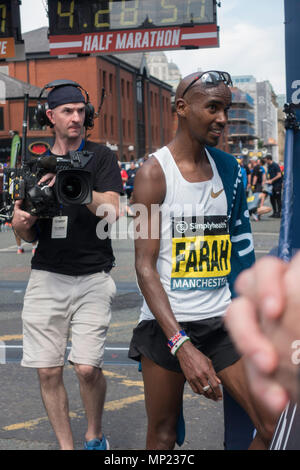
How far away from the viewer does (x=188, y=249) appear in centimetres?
303

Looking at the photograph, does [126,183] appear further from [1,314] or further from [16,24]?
[1,314]

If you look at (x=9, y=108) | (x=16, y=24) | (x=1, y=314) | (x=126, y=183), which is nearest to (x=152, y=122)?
(x=9, y=108)

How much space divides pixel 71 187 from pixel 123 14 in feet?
31.2

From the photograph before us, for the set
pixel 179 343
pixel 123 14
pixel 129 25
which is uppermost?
pixel 123 14

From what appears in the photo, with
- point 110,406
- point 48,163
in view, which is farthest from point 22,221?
point 110,406

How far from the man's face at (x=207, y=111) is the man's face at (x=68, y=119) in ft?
3.28

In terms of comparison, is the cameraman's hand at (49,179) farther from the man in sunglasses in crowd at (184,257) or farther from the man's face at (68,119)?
the man in sunglasses in crowd at (184,257)

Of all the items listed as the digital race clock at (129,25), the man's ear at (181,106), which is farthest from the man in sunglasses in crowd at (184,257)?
the digital race clock at (129,25)

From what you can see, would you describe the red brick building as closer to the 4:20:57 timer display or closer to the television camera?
the 4:20:57 timer display

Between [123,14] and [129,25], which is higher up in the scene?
[123,14]

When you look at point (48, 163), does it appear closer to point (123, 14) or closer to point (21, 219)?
point (21, 219)

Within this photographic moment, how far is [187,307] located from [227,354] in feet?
0.84

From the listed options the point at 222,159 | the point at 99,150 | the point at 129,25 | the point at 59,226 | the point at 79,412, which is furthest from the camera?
the point at 129,25

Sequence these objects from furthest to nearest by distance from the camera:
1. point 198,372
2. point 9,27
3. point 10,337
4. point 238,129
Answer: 1. point 238,129
2. point 9,27
3. point 10,337
4. point 198,372
